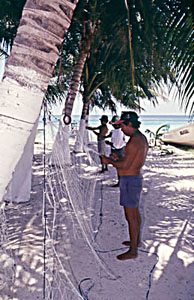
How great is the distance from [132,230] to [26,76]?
7.62ft

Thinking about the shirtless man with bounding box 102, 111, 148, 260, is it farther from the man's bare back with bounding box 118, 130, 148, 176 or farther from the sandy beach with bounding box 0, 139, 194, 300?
the sandy beach with bounding box 0, 139, 194, 300

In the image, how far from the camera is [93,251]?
323cm

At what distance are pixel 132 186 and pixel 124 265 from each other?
0.84 meters

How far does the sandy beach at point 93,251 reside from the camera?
8.74 ft

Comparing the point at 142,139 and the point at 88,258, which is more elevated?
the point at 142,139

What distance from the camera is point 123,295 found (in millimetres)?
2623

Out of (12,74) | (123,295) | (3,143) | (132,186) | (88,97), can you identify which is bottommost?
(123,295)

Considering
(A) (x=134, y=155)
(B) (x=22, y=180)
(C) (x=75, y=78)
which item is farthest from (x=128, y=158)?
(C) (x=75, y=78)

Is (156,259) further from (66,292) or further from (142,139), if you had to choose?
(142,139)

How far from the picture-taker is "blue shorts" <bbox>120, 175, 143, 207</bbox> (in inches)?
123

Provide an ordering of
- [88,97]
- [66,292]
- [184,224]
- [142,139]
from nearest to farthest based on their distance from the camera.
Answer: [66,292] → [142,139] → [184,224] → [88,97]

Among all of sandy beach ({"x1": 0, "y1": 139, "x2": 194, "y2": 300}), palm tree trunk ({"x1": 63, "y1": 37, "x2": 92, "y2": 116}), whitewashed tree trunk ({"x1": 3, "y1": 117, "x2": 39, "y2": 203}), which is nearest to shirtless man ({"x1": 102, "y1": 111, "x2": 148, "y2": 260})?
Answer: sandy beach ({"x1": 0, "y1": 139, "x2": 194, "y2": 300})

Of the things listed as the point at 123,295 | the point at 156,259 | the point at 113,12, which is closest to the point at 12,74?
the point at 123,295

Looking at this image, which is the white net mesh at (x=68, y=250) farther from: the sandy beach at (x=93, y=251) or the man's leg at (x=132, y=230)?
the man's leg at (x=132, y=230)
